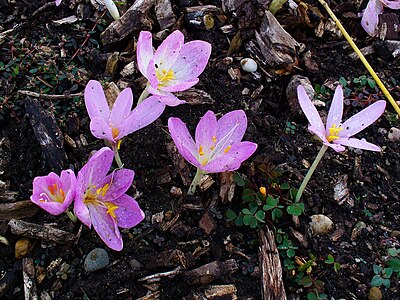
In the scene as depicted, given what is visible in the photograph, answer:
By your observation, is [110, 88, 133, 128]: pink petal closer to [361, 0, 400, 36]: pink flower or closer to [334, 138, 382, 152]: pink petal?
[334, 138, 382, 152]: pink petal

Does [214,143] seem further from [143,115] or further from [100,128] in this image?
[100,128]

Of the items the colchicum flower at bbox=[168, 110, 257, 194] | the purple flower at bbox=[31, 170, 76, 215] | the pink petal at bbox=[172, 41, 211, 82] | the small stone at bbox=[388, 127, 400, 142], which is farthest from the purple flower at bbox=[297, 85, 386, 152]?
the purple flower at bbox=[31, 170, 76, 215]

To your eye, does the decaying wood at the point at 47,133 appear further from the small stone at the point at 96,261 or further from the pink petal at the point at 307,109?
the pink petal at the point at 307,109

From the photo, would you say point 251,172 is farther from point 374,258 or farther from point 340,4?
point 340,4

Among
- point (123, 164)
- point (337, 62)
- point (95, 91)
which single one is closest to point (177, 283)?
point (123, 164)

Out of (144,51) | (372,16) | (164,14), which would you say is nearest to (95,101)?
(144,51)

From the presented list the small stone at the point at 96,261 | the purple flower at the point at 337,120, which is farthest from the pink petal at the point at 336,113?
the small stone at the point at 96,261
